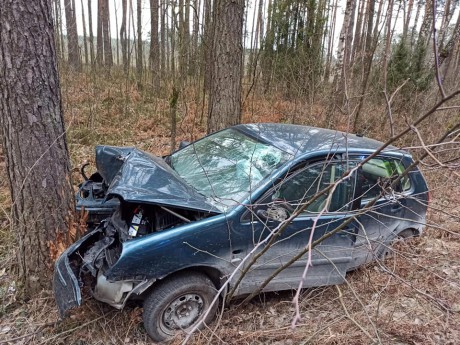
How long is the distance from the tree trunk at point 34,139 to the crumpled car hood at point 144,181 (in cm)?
51

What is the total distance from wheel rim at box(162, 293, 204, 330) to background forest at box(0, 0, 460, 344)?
187 mm

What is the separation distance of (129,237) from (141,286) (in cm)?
40

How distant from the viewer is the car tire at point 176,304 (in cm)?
269

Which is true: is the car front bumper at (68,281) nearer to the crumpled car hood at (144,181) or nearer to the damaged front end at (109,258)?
the damaged front end at (109,258)

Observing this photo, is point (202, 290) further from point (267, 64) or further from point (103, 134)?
point (267, 64)

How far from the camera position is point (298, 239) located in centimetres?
300

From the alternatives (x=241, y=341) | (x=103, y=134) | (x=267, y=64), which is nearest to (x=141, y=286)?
(x=241, y=341)

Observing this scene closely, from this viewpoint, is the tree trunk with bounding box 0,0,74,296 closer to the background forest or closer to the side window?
the background forest

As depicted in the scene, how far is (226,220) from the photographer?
108 inches

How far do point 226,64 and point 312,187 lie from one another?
3.26 metres

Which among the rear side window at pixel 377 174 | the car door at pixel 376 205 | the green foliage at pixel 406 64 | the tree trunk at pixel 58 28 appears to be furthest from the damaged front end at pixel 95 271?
the green foliage at pixel 406 64

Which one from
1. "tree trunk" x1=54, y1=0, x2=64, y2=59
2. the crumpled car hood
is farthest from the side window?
"tree trunk" x1=54, y1=0, x2=64, y2=59

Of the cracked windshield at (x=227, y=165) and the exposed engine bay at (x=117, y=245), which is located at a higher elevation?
the cracked windshield at (x=227, y=165)

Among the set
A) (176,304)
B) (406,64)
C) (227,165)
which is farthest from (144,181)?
(406,64)
